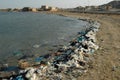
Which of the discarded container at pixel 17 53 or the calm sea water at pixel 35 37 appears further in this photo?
the calm sea water at pixel 35 37

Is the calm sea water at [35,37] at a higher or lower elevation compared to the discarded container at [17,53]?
lower

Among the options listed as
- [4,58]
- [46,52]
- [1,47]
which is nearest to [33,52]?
[46,52]

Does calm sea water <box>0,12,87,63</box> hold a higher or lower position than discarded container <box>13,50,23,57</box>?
lower

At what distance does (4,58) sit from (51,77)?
9472 millimetres

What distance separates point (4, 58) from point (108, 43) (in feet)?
35.5

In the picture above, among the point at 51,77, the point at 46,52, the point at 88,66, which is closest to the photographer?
the point at 51,77

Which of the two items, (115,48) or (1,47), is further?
(1,47)

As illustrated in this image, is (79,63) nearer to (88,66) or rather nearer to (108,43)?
(88,66)

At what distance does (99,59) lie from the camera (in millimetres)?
19562

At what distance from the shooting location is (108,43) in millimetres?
25875

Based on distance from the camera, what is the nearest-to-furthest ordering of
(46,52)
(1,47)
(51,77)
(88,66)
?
(51,77)
(88,66)
(46,52)
(1,47)

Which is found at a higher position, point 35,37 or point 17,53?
point 17,53

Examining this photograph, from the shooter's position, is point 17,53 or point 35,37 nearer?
point 17,53

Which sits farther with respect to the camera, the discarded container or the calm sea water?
the calm sea water
